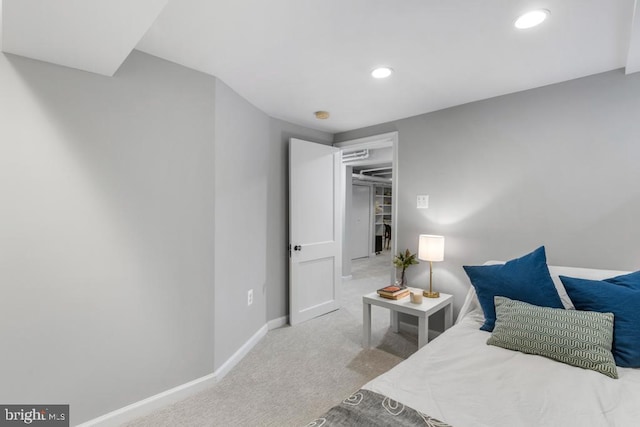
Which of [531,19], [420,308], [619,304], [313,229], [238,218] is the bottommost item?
[420,308]

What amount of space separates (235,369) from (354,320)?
1.54 metres

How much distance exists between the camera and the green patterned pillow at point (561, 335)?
1.42 metres

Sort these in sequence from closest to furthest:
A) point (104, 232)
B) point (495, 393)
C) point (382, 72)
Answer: point (495, 393)
point (104, 232)
point (382, 72)

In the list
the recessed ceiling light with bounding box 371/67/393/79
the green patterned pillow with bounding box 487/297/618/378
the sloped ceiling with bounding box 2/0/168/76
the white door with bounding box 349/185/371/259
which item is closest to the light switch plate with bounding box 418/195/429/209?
the recessed ceiling light with bounding box 371/67/393/79

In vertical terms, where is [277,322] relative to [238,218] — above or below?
below

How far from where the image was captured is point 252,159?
110 inches

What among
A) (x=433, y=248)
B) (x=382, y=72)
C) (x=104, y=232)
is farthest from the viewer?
(x=433, y=248)

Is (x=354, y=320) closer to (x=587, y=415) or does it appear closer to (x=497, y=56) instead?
(x=587, y=415)

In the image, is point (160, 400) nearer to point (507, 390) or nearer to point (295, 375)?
point (295, 375)

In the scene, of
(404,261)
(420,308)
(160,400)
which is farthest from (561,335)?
(160,400)

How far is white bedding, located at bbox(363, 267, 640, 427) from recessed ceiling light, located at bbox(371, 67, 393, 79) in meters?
1.84

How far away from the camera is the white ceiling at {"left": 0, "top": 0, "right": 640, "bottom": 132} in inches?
50.9

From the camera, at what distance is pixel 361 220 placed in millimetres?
7910

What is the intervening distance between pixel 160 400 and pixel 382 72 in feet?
8.88
